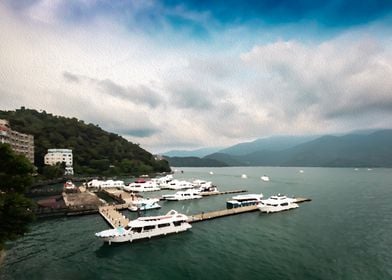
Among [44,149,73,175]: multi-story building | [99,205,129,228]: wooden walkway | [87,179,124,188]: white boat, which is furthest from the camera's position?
[44,149,73,175]: multi-story building

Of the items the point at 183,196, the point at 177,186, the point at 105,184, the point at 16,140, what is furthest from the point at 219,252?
the point at 16,140

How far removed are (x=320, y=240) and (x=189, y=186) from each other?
85.3 m

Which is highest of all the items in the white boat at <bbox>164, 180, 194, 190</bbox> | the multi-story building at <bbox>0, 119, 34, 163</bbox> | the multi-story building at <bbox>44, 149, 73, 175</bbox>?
the multi-story building at <bbox>0, 119, 34, 163</bbox>

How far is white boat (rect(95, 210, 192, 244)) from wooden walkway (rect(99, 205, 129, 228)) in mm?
6417

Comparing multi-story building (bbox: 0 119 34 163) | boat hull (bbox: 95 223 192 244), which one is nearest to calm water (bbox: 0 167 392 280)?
boat hull (bbox: 95 223 192 244)

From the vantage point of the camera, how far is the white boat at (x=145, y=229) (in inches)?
1698

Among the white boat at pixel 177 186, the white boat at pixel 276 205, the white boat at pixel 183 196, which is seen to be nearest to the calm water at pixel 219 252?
the white boat at pixel 276 205

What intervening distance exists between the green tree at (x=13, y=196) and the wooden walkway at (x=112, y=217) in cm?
2094

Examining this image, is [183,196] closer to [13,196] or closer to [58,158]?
[13,196]

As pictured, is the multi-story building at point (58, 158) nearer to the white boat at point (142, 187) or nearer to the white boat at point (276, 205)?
the white boat at point (142, 187)

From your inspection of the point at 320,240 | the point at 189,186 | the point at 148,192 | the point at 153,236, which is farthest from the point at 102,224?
the point at 189,186

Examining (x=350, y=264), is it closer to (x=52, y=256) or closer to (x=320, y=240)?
(x=320, y=240)

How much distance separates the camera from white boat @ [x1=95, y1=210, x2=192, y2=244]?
4312 centimetres

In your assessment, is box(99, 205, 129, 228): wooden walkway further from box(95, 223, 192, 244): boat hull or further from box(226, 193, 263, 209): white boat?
box(226, 193, 263, 209): white boat
